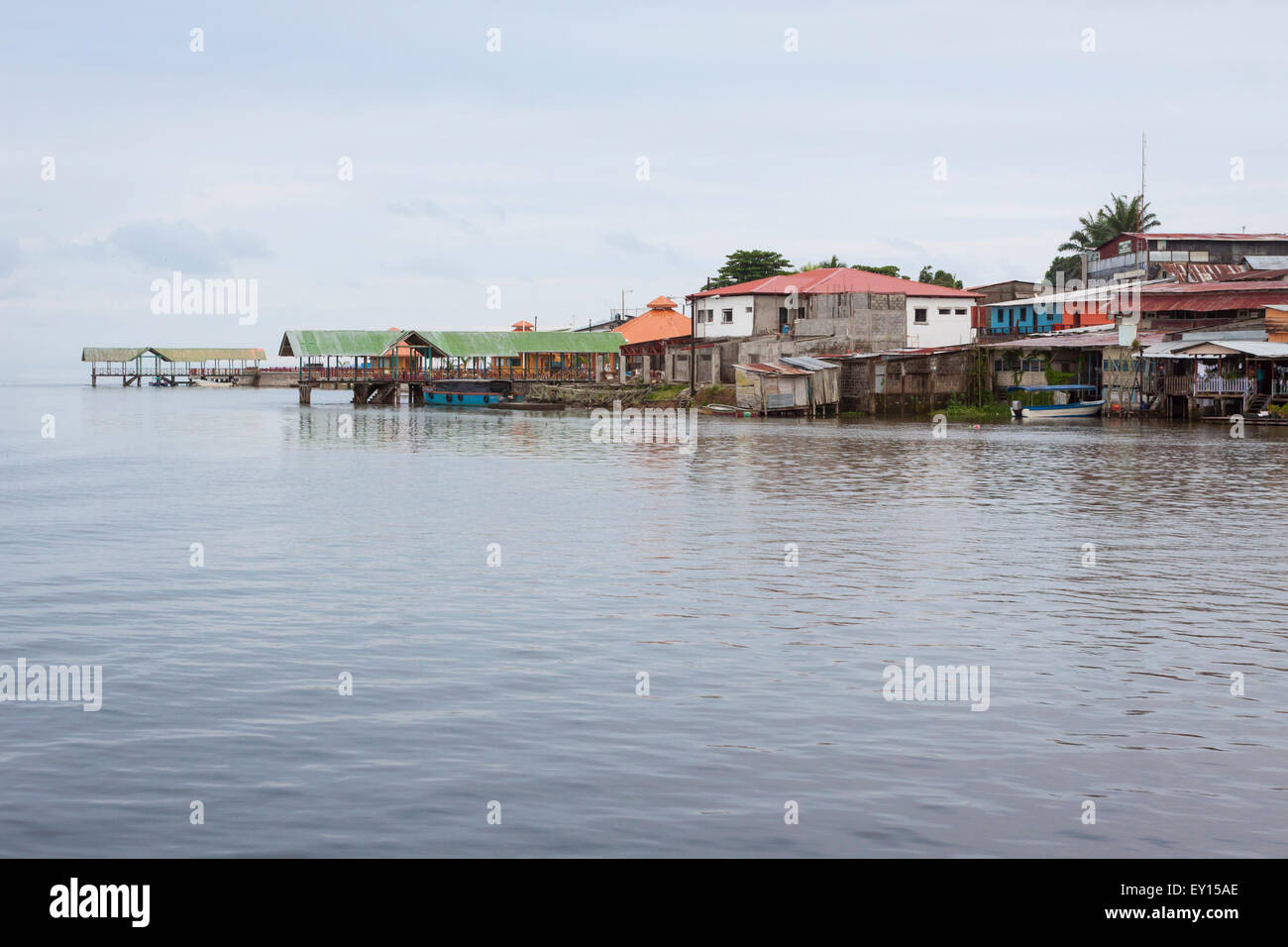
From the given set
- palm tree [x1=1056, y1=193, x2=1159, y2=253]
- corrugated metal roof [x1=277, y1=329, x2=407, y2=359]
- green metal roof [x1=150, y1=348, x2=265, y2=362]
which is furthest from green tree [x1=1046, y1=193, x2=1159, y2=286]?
green metal roof [x1=150, y1=348, x2=265, y2=362]

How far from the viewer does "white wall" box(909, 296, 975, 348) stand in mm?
83875

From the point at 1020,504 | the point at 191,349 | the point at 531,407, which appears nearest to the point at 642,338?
the point at 531,407

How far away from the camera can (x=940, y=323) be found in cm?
8475

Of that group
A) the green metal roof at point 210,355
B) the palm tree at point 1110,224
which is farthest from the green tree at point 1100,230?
the green metal roof at point 210,355

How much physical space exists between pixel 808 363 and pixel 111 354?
131 meters

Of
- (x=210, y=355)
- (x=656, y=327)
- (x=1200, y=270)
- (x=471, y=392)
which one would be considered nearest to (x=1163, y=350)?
(x=1200, y=270)

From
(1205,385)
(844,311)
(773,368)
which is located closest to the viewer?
(1205,385)

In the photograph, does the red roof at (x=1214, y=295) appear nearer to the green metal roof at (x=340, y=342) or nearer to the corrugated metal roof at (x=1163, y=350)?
the corrugated metal roof at (x=1163, y=350)

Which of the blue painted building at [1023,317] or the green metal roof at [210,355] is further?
the green metal roof at [210,355]

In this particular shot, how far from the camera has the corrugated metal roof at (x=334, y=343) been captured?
10538cm

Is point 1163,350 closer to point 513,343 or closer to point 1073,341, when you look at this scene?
point 1073,341

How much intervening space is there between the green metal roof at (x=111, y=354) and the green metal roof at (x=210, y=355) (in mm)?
4324

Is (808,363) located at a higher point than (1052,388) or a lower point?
higher
